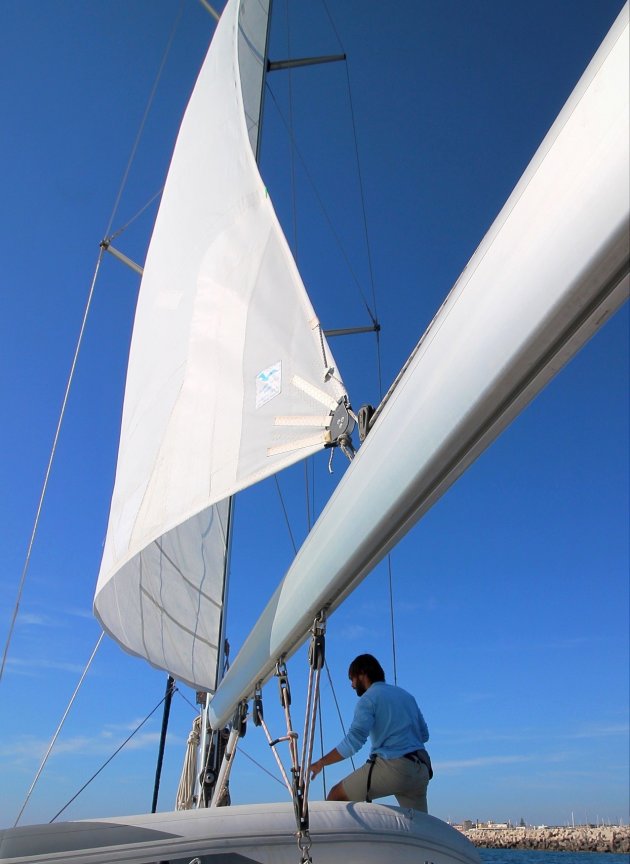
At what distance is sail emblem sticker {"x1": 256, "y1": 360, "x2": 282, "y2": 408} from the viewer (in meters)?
2.46

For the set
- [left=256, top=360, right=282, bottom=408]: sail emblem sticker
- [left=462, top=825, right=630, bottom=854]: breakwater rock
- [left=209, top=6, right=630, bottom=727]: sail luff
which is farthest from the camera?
[left=462, top=825, right=630, bottom=854]: breakwater rock

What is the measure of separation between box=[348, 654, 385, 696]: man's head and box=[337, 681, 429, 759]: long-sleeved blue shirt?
166mm

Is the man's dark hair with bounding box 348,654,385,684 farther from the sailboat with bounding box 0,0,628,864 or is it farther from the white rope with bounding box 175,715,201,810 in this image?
the white rope with bounding box 175,715,201,810

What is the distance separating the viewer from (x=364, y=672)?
257 cm

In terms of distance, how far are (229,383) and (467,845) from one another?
79.5 inches

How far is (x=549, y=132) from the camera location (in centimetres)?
91

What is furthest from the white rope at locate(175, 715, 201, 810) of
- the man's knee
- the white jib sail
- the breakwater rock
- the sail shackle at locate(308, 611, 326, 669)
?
the breakwater rock

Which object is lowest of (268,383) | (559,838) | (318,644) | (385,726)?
(559,838)

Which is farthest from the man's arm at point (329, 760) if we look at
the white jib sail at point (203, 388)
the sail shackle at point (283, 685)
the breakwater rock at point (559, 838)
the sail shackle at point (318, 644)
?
the breakwater rock at point (559, 838)

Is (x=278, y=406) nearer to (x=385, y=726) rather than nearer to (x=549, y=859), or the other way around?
(x=385, y=726)

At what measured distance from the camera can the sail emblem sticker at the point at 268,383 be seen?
2457 millimetres

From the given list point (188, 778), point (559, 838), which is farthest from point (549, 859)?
point (188, 778)

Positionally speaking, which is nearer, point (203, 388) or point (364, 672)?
point (364, 672)

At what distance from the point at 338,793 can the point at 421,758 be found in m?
0.35
